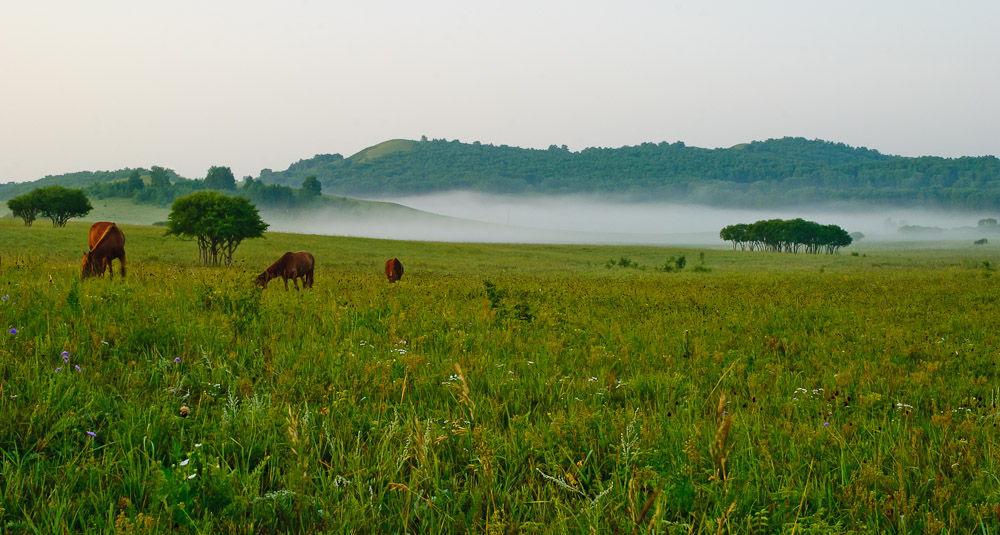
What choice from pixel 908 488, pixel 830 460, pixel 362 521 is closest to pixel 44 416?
pixel 362 521

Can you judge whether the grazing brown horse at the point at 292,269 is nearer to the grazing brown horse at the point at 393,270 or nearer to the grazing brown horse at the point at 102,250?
the grazing brown horse at the point at 102,250

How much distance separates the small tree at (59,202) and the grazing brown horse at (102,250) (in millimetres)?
105627

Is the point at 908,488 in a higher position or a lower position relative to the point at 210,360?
lower

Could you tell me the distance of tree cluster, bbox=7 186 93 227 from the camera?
3684 inches

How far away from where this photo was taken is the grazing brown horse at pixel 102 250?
12.3m

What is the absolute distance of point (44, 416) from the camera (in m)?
3.46

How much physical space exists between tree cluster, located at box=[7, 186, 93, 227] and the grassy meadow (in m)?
113

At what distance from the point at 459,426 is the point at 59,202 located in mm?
Answer: 121194

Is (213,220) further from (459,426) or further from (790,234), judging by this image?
(790,234)

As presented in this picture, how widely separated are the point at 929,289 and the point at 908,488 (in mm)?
18840

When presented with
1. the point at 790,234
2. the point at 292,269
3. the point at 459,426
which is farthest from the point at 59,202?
the point at 790,234

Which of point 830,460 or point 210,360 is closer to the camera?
point 830,460

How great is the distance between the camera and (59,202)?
9550 cm

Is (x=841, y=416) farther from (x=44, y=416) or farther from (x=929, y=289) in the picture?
(x=929, y=289)
